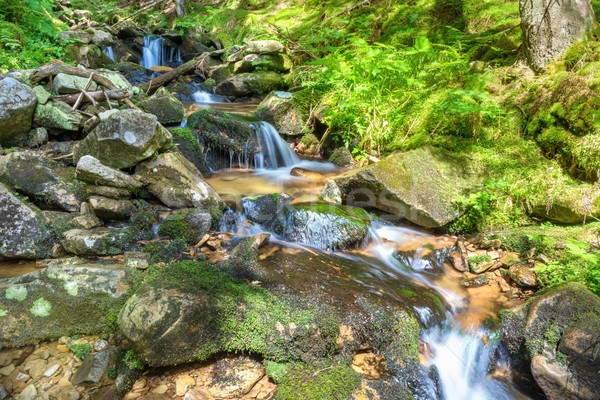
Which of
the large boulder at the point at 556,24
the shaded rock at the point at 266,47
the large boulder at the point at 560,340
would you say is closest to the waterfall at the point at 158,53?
the shaded rock at the point at 266,47

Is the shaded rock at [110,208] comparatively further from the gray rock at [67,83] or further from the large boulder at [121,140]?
the gray rock at [67,83]

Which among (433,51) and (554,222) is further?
(433,51)

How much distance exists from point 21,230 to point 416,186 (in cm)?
533

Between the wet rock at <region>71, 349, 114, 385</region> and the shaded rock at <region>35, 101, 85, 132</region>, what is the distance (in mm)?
4191

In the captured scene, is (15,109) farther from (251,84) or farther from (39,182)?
(251,84)

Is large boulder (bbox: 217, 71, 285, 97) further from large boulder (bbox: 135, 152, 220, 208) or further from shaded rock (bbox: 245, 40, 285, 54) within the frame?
large boulder (bbox: 135, 152, 220, 208)

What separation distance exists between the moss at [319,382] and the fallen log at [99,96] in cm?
590

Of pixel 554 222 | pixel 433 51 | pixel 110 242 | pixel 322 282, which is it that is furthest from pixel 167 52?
pixel 554 222

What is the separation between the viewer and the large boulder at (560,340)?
2443 mm

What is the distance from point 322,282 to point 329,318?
735 millimetres

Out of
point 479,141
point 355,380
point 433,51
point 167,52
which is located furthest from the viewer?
point 167,52

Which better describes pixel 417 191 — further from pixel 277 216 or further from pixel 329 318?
pixel 329 318

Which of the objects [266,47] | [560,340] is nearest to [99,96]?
[266,47]

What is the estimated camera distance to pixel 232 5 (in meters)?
17.2
